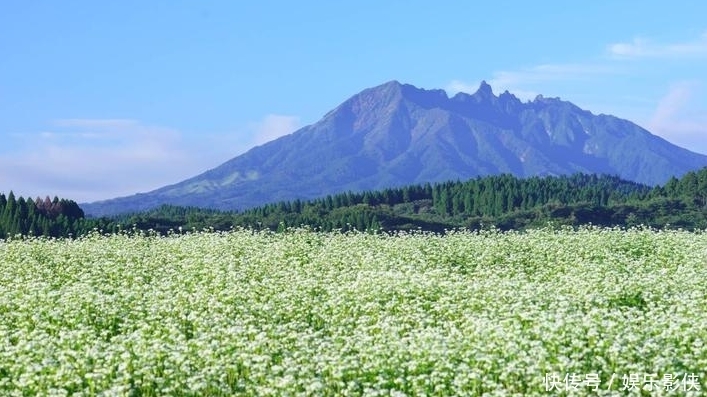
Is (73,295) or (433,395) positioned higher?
(73,295)

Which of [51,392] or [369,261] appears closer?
[51,392]

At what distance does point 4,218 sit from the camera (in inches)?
3578

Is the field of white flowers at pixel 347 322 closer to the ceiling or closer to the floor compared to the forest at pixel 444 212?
closer to the floor

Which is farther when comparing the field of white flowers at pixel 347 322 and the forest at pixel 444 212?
the forest at pixel 444 212

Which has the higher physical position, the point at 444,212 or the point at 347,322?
the point at 444,212

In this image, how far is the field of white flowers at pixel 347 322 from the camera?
1403cm

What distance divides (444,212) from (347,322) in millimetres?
125119

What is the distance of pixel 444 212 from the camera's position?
143000mm

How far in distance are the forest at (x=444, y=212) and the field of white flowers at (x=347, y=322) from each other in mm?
48884

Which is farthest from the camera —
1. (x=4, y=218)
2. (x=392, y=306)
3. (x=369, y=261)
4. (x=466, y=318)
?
(x=4, y=218)

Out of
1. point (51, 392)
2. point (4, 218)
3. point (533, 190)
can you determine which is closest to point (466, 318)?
point (51, 392)

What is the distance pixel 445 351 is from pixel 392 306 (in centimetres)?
523

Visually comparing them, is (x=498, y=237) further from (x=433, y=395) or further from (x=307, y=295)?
(x=433, y=395)

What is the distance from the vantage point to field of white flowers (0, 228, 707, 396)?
552 inches
